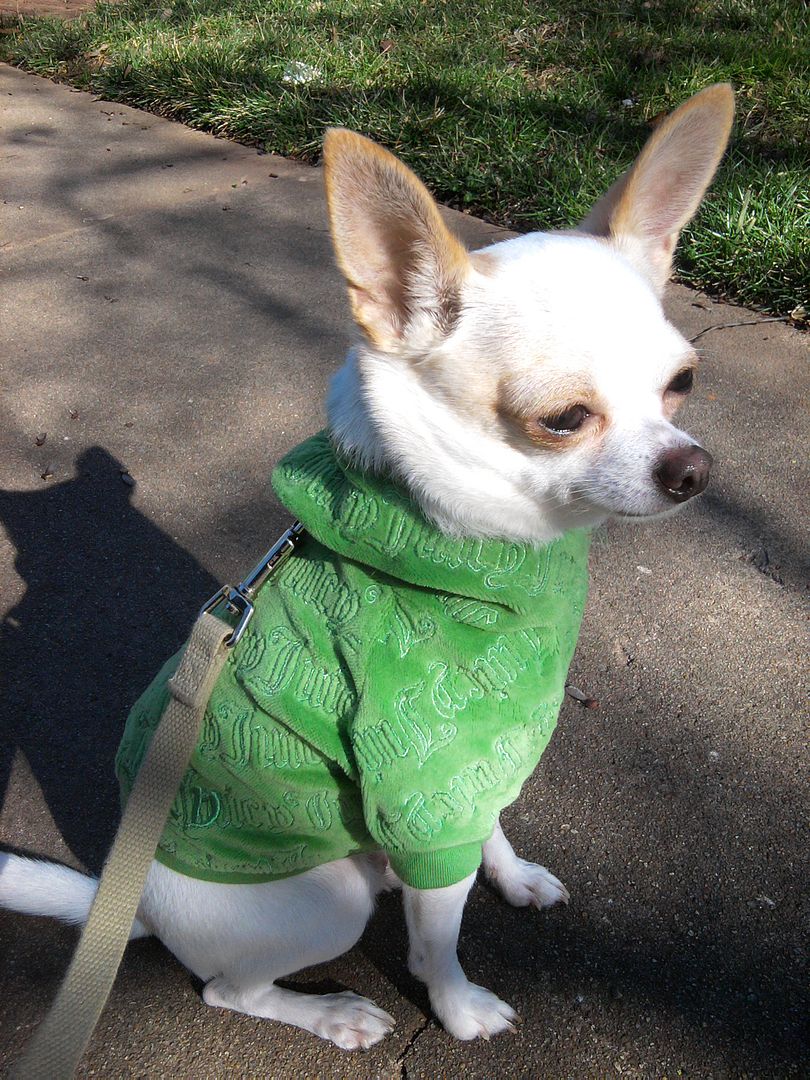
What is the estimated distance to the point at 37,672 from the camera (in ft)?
8.43

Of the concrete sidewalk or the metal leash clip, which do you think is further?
the concrete sidewalk

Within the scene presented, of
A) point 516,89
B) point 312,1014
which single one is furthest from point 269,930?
point 516,89

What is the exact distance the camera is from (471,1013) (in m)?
1.77

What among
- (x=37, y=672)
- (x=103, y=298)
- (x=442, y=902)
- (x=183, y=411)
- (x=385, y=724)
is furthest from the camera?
(x=103, y=298)

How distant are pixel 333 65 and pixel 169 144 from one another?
4.40 ft

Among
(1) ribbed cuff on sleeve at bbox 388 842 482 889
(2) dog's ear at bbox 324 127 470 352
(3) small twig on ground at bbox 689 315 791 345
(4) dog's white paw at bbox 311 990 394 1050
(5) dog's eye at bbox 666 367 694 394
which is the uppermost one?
(2) dog's ear at bbox 324 127 470 352

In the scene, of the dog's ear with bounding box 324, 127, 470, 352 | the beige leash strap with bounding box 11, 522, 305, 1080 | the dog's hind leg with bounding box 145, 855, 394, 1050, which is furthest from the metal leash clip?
the dog's hind leg with bounding box 145, 855, 394, 1050

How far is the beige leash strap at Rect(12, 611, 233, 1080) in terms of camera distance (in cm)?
117

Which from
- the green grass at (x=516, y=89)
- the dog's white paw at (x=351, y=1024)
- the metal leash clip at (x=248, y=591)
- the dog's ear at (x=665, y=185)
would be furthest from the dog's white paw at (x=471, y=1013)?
the green grass at (x=516, y=89)

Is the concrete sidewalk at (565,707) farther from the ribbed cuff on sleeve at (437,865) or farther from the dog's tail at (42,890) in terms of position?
the ribbed cuff on sleeve at (437,865)

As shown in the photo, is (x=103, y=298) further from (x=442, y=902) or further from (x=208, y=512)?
(x=442, y=902)

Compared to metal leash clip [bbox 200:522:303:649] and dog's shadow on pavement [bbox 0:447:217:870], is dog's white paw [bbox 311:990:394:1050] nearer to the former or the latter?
dog's shadow on pavement [bbox 0:447:217:870]

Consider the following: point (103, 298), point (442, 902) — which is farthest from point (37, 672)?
point (103, 298)

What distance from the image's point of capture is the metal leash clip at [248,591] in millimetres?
1466
